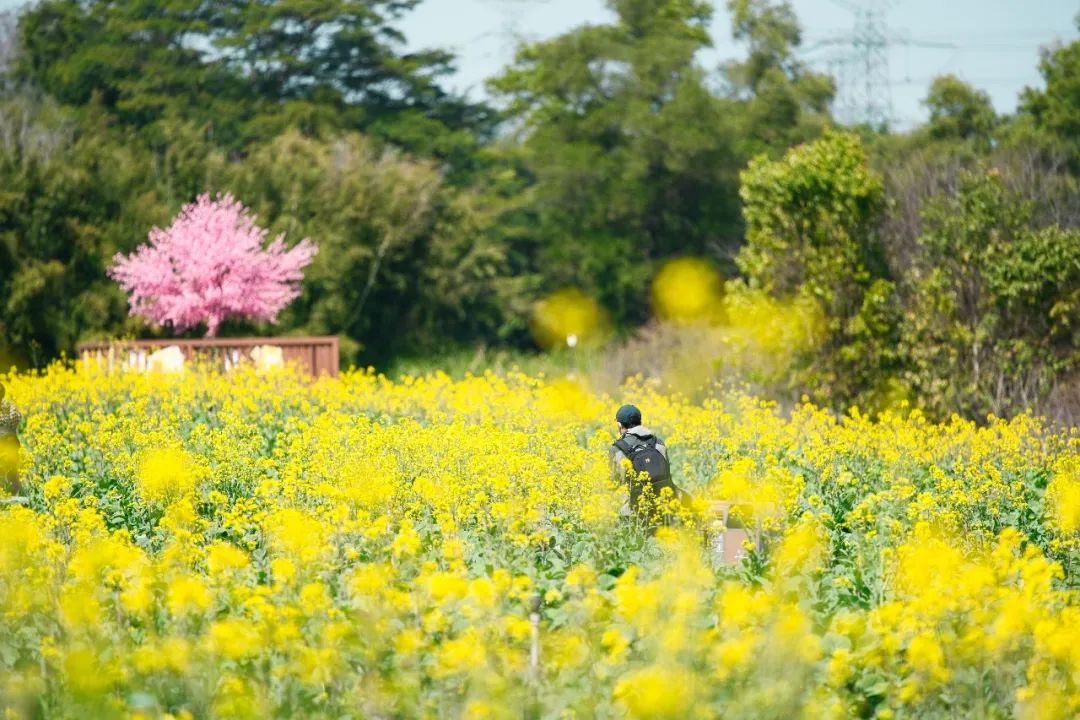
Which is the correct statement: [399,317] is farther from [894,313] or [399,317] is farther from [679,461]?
[679,461]

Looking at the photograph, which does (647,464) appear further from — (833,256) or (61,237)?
(61,237)

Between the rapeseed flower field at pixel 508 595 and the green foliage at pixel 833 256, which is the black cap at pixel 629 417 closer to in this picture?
the rapeseed flower field at pixel 508 595

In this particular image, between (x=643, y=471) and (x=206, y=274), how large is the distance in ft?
63.0

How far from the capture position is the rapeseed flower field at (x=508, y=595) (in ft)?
17.9

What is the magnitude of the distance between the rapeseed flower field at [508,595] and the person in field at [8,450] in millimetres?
290

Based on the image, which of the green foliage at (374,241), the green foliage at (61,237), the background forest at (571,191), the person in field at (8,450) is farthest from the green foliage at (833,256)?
the green foliage at (61,237)

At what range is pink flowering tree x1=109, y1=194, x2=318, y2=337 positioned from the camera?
26.5m

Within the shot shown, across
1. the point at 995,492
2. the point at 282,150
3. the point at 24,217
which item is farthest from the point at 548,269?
the point at 995,492

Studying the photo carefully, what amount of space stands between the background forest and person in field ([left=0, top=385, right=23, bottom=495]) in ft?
37.5

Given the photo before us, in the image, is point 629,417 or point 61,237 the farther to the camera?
point 61,237

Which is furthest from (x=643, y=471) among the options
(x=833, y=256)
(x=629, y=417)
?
(x=833, y=256)

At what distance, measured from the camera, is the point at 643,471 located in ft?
28.7

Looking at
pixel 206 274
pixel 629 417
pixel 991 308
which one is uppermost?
pixel 206 274

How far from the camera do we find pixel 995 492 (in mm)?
9891
